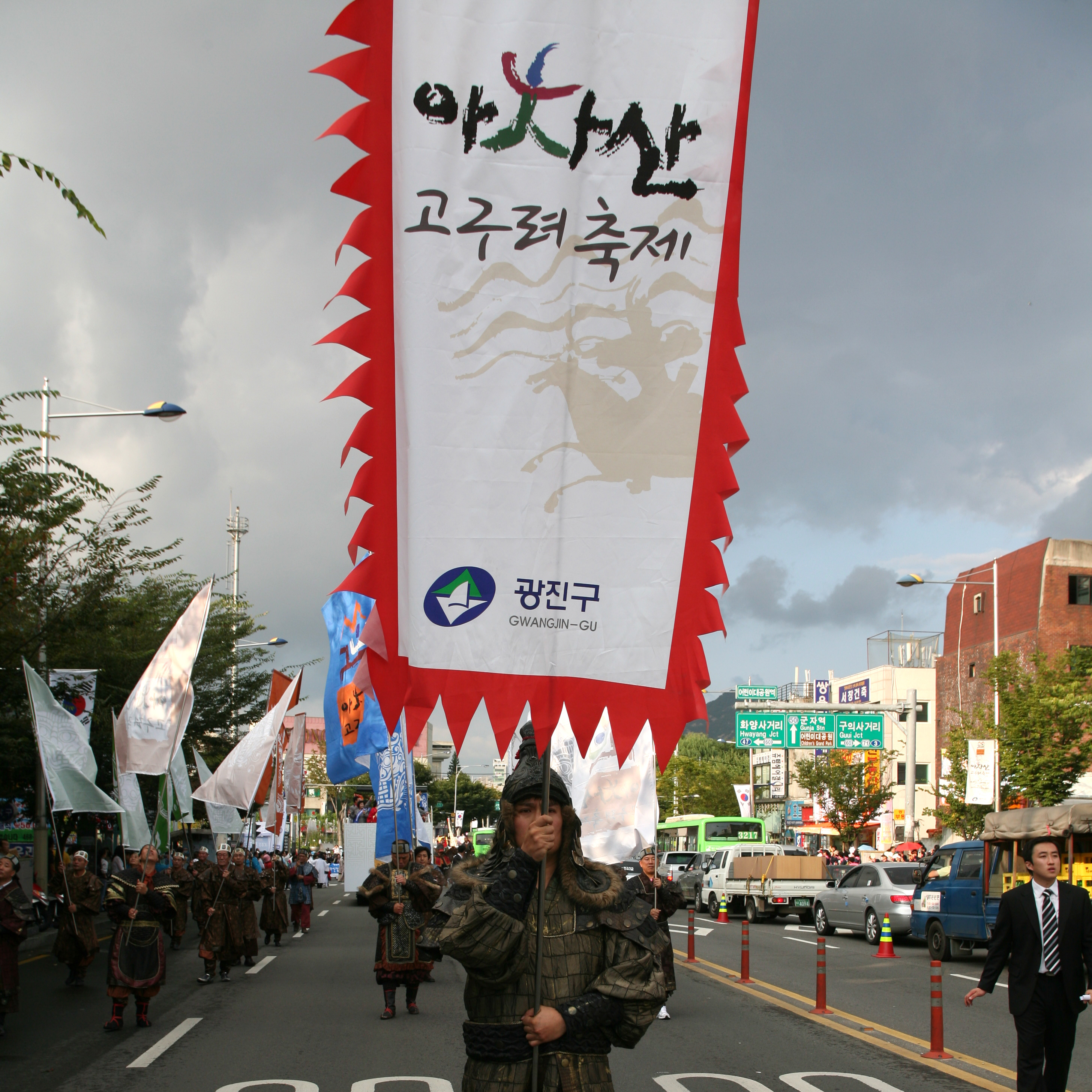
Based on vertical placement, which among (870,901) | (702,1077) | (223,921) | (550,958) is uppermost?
(550,958)

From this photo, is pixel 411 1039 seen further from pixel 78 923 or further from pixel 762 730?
pixel 762 730

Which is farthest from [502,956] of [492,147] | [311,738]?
[311,738]

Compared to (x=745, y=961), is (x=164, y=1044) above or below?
above

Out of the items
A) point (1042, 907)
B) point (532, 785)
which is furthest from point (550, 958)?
point (1042, 907)

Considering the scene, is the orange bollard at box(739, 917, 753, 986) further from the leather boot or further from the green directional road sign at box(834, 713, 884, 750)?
the green directional road sign at box(834, 713, 884, 750)

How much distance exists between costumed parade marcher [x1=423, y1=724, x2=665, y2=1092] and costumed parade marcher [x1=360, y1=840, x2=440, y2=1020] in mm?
8403

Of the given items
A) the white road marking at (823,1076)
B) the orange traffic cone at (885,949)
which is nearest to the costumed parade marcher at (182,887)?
the white road marking at (823,1076)

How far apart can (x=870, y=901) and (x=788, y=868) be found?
5.70 metres

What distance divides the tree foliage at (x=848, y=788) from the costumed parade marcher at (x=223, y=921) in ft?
121

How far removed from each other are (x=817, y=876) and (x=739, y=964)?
11460mm

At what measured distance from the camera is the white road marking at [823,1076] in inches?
338

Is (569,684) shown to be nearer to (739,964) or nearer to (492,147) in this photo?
(492,147)

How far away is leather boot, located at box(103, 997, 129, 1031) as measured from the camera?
37.7 feet

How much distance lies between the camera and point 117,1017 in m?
11.6
